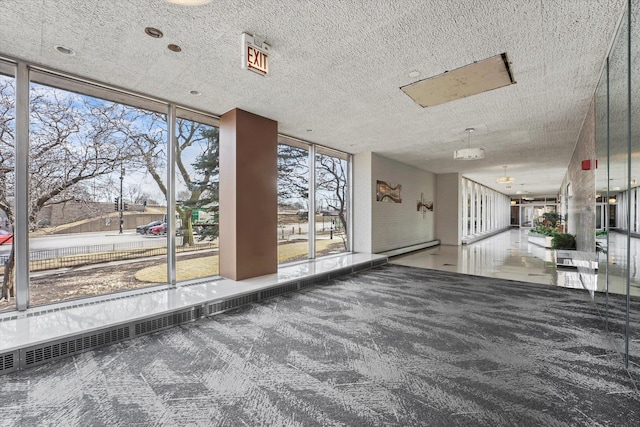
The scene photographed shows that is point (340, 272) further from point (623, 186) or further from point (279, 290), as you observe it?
point (623, 186)

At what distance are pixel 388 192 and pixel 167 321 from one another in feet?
23.7

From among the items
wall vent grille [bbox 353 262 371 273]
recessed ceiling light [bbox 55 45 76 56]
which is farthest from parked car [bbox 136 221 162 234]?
wall vent grille [bbox 353 262 371 273]

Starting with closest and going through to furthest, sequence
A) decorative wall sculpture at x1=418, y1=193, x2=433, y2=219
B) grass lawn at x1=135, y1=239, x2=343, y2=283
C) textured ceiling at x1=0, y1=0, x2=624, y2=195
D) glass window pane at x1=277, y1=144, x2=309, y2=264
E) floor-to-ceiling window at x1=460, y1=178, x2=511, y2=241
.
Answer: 1. textured ceiling at x1=0, y1=0, x2=624, y2=195
2. grass lawn at x1=135, y1=239, x2=343, y2=283
3. glass window pane at x1=277, y1=144, x2=309, y2=264
4. decorative wall sculpture at x1=418, y1=193, x2=433, y2=219
5. floor-to-ceiling window at x1=460, y1=178, x2=511, y2=241

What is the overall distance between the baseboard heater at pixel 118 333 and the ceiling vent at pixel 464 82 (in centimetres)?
373

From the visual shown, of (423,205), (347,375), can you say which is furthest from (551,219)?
(347,375)

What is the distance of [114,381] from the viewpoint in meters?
2.36

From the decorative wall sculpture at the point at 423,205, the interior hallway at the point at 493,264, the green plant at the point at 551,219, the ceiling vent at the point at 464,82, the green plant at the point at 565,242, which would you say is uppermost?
the ceiling vent at the point at 464,82

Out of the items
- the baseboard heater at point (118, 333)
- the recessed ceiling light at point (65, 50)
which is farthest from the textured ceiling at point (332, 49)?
the baseboard heater at point (118, 333)

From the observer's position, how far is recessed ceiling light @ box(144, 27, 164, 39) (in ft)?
9.13

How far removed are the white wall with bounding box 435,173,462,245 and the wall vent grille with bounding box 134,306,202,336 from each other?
1122 cm

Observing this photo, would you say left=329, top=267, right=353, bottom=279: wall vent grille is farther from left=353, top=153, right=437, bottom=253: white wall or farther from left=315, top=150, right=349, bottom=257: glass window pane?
left=353, top=153, right=437, bottom=253: white wall

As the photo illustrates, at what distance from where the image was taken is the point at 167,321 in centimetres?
347

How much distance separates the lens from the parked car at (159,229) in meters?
4.55

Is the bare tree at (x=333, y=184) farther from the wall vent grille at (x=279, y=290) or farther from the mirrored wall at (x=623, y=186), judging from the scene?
the mirrored wall at (x=623, y=186)
